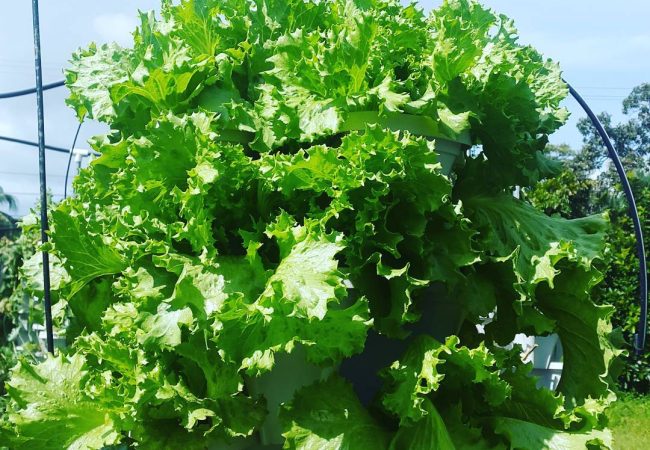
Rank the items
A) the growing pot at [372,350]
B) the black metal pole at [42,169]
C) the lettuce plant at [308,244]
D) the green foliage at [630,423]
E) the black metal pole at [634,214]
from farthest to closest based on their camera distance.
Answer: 1. the green foliage at [630,423]
2. the black metal pole at [634,214]
3. the black metal pole at [42,169]
4. the growing pot at [372,350]
5. the lettuce plant at [308,244]

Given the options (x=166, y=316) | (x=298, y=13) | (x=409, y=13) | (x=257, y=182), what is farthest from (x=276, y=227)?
(x=409, y=13)

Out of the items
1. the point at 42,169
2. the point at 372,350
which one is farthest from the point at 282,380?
the point at 42,169

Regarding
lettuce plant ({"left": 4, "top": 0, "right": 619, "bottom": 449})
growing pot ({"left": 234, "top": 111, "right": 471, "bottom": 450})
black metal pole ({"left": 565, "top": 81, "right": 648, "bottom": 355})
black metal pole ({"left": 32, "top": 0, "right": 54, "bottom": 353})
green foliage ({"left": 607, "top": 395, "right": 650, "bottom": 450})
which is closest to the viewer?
lettuce plant ({"left": 4, "top": 0, "right": 619, "bottom": 449})

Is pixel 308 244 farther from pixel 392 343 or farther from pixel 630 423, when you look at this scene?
pixel 630 423

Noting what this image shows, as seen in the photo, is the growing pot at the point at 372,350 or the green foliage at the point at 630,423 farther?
the green foliage at the point at 630,423

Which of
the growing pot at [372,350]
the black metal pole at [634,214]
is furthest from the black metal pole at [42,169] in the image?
the black metal pole at [634,214]

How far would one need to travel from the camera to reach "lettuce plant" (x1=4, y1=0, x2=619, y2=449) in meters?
1.69

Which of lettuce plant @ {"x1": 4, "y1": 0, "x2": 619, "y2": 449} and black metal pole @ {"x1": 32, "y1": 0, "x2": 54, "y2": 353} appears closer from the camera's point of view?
lettuce plant @ {"x1": 4, "y1": 0, "x2": 619, "y2": 449}

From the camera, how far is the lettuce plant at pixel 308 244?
169cm

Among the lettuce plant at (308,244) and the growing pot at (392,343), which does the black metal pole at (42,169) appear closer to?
the lettuce plant at (308,244)

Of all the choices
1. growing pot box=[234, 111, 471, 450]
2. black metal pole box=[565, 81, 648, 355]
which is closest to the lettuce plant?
growing pot box=[234, 111, 471, 450]

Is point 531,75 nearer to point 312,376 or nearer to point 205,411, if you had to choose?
point 312,376

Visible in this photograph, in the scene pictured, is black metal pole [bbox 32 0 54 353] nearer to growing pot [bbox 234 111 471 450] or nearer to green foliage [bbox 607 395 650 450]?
growing pot [bbox 234 111 471 450]

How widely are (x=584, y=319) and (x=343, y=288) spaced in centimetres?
88
